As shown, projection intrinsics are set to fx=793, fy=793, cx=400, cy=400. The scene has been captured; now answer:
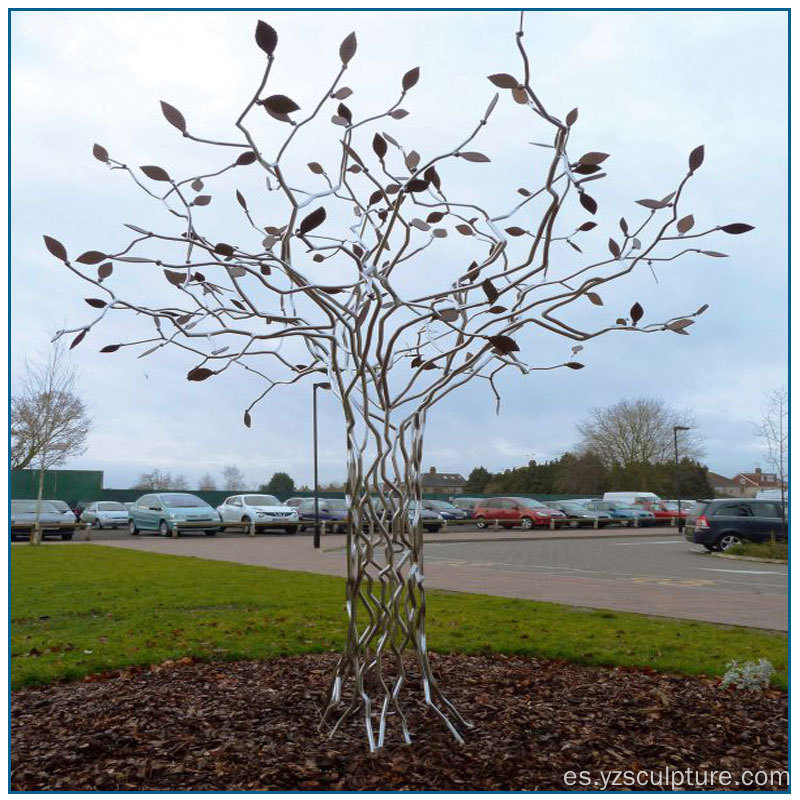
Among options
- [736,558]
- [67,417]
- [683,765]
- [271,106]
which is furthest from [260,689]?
[67,417]

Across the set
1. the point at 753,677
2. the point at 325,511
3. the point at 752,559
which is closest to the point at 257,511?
Result: the point at 325,511

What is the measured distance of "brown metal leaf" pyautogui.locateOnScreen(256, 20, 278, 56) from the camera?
302cm

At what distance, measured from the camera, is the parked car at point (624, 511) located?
117 ft

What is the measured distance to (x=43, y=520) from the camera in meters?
25.0

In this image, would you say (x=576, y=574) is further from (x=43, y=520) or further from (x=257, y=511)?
(x=43, y=520)

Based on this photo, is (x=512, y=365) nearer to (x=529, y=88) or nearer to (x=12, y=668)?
(x=529, y=88)

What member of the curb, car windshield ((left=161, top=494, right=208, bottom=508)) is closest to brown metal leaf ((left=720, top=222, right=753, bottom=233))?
the curb

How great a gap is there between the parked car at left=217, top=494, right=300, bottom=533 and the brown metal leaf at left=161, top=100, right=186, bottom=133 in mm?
24533

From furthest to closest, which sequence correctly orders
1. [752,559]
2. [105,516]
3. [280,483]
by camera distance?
[280,483] → [105,516] → [752,559]

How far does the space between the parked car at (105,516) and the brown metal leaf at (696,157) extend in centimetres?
2980

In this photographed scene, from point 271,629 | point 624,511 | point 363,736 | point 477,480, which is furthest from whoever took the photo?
point 477,480

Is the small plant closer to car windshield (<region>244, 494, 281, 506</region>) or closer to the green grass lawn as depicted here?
the green grass lawn

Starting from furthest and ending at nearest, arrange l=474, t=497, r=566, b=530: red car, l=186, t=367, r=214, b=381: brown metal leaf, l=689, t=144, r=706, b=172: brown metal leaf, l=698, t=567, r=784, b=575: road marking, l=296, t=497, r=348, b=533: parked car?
l=474, t=497, r=566, b=530: red car → l=296, t=497, r=348, b=533: parked car → l=698, t=567, r=784, b=575: road marking → l=186, t=367, r=214, b=381: brown metal leaf → l=689, t=144, r=706, b=172: brown metal leaf

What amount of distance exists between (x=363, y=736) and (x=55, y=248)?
273cm
